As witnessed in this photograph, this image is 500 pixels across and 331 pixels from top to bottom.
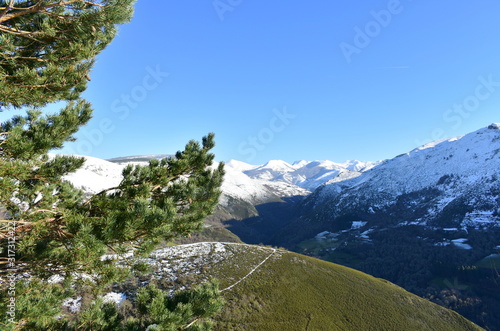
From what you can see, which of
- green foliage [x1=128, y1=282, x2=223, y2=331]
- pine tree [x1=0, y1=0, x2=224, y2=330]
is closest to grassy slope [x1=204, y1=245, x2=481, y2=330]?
green foliage [x1=128, y1=282, x2=223, y2=331]

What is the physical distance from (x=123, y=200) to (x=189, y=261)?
275 ft

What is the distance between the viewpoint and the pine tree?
8.02m

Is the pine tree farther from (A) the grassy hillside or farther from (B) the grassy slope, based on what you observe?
(A) the grassy hillside

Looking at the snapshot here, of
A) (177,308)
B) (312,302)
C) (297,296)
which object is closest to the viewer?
(177,308)

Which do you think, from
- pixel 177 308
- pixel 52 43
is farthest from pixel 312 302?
pixel 52 43

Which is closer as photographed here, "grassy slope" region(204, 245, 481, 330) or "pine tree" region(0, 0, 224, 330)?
"pine tree" region(0, 0, 224, 330)

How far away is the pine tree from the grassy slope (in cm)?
5412

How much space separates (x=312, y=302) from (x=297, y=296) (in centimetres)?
451

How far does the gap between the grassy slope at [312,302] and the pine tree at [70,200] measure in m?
54.1

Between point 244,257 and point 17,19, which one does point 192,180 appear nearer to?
point 17,19

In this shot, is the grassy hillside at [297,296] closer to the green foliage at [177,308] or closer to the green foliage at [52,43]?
the green foliage at [177,308]

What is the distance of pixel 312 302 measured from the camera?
2990 inches

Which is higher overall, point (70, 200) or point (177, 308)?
point (70, 200)

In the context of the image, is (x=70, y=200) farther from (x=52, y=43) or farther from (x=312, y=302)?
(x=312, y=302)
